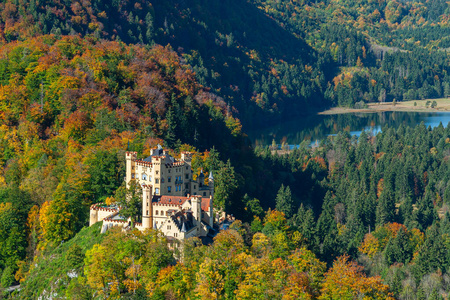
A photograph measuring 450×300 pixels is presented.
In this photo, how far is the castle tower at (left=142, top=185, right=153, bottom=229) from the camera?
94625mm

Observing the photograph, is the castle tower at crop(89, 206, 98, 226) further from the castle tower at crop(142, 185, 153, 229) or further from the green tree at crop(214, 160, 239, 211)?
the green tree at crop(214, 160, 239, 211)

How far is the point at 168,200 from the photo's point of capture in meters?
95.9

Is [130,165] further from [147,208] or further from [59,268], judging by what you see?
[59,268]

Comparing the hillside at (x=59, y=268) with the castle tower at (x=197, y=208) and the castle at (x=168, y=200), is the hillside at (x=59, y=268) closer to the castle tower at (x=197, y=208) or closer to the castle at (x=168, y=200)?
the castle at (x=168, y=200)

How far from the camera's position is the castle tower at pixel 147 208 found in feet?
310

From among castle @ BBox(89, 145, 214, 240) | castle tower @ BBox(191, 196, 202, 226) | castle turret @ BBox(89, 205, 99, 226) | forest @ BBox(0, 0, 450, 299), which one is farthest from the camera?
castle turret @ BBox(89, 205, 99, 226)

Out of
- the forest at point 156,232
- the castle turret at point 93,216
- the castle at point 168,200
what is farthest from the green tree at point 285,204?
the castle turret at point 93,216

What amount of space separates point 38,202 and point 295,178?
88.8 meters

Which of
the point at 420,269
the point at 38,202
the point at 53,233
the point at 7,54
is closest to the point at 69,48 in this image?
the point at 7,54

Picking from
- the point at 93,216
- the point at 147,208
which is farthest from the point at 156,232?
the point at 93,216

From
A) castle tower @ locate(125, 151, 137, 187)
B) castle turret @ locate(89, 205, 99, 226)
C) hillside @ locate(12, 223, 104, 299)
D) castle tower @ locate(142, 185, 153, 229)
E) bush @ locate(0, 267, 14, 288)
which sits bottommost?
bush @ locate(0, 267, 14, 288)

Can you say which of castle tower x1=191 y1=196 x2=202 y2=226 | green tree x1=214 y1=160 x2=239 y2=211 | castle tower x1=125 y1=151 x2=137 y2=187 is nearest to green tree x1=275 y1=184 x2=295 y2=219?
green tree x1=214 y1=160 x2=239 y2=211

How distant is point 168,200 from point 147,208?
298 cm

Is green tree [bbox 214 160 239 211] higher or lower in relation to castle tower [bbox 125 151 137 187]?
lower
